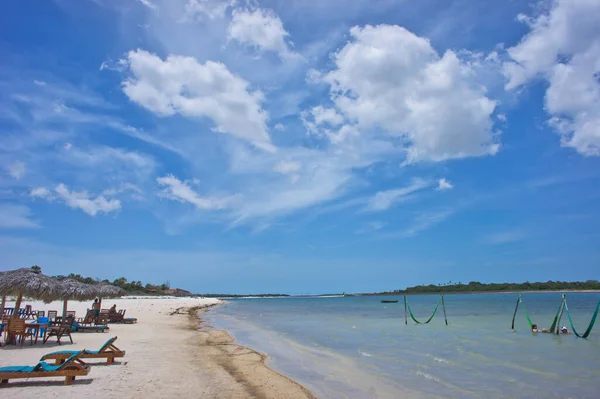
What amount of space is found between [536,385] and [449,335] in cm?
1233

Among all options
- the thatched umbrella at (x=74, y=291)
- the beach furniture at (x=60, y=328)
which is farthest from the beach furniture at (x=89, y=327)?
the beach furniture at (x=60, y=328)

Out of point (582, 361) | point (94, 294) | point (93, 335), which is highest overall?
point (94, 294)

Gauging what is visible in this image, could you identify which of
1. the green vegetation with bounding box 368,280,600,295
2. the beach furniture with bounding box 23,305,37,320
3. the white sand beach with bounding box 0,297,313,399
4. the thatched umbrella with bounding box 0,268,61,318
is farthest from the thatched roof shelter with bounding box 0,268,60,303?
the green vegetation with bounding box 368,280,600,295

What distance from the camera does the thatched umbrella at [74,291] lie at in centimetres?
1605

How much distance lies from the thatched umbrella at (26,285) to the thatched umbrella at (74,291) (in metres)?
1.16

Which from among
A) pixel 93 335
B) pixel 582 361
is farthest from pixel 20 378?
pixel 582 361

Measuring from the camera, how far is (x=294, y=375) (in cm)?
1112

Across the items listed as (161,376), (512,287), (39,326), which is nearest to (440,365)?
(161,376)

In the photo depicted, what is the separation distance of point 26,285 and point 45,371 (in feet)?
24.9

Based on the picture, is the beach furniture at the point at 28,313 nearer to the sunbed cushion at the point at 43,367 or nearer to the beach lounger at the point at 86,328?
the beach lounger at the point at 86,328

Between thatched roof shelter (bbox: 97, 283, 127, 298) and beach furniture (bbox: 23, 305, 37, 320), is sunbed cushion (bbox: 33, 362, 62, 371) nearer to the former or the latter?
thatched roof shelter (bbox: 97, 283, 127, 298)

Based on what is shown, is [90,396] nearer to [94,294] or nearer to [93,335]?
[93,335]

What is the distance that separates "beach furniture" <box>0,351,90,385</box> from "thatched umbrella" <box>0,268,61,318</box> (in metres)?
6.71

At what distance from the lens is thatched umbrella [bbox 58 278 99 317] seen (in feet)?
52.6
